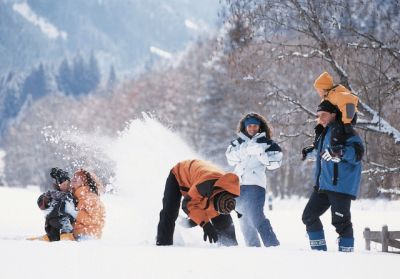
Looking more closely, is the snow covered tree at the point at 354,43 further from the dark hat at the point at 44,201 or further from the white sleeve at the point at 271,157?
the dark hat at the point at 44,201

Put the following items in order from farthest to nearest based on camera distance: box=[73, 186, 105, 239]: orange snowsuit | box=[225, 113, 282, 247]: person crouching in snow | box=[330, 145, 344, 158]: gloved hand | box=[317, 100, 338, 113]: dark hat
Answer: box=[73, 186, 105, 239]: orange snowsuit → box=[225, 113, 282, 247]: person crouching in snow → box=[317, 100, 338, 113]: dark hat → box=[330, 145, 344, 158]: gloved hand

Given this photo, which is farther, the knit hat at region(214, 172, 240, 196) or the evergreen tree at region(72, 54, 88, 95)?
the evergreen tree at region(72, 54, 88, 95)

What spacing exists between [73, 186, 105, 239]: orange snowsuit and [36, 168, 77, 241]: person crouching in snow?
73 millimetres

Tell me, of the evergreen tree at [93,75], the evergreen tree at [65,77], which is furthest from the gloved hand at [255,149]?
the evergreen tree at [93,75]

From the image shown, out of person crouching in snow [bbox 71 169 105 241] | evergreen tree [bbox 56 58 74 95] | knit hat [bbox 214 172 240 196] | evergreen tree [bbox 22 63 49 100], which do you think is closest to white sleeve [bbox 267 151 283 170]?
knit hat [bbox 214 172 240 196]

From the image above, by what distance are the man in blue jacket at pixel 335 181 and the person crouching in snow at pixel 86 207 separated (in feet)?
8.37

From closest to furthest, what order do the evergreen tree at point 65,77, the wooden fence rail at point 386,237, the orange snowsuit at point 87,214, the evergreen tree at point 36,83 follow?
1. the orange snowsuit at point 87,214
2. the wooden fence rail at point 386,237
3. the evergreen tree at point 36,83
4. the evergreen tree at point 65,77

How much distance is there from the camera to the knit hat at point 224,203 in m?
4.75

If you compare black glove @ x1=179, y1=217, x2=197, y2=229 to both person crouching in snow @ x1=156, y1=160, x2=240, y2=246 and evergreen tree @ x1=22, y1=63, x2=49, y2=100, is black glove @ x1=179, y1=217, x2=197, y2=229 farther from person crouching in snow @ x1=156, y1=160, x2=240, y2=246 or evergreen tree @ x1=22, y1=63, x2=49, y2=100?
evergreen tree @ x1=22, y1=63, x2=49, y2=100

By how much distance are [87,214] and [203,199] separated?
2.11m

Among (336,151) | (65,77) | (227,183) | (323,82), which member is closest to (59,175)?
(227,183)

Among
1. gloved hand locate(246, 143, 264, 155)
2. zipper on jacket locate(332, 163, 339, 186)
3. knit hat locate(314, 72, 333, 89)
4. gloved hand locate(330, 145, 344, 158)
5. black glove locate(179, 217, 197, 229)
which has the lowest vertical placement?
black glove locate(179, 217, 197, 229)

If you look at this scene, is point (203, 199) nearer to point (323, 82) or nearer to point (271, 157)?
point (271, 157)

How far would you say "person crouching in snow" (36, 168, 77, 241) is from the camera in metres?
6.41
